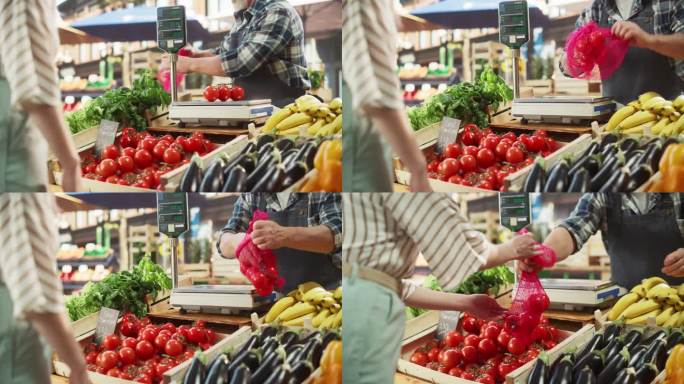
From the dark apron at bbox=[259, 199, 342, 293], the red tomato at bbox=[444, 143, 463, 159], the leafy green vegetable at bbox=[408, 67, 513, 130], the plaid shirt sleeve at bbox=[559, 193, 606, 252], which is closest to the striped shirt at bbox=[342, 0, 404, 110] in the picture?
the leafy green vegetable at bbox=[408, 67, 513, 130]

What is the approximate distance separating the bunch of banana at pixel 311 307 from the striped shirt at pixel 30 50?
3.90 ft

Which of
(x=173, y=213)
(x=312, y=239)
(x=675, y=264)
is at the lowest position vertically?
(x=675, y=264)

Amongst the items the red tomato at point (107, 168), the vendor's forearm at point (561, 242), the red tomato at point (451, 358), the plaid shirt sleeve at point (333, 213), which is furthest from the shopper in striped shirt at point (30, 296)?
the vendor's forearm at point (561, 242)

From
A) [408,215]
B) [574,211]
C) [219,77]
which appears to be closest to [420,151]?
[408,215]

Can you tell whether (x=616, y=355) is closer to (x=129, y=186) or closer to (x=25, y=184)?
(x=129, y=186)

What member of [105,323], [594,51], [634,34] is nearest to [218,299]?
[105,323]

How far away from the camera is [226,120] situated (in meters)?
3.64

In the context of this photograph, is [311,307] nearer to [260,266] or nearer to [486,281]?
[260,266]

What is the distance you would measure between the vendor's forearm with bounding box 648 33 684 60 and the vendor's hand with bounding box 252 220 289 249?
148cm

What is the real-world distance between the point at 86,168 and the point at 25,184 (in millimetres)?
245

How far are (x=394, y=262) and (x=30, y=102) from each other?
154 cm

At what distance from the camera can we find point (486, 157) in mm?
3455

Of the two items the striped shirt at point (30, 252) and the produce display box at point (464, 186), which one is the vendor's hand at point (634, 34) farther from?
the striped shirt at point (30, 252)

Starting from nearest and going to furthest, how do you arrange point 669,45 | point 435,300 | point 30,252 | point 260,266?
point 669,45 → point 435,300 → point 260,266 → point 30,252
